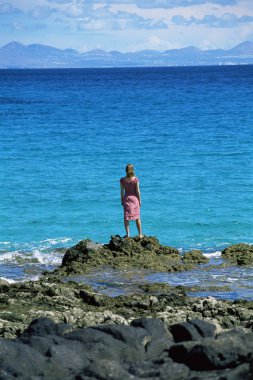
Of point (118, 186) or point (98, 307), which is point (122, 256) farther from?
point (118, 186)

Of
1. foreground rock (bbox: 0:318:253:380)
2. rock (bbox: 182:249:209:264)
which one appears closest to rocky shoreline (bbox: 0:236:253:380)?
foreground rock (bbox: 0:318:253:380)

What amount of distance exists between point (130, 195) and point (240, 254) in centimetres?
246

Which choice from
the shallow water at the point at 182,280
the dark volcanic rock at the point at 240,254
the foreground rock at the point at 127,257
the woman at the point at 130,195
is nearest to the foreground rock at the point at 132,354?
the shallow water at the point at 182,280

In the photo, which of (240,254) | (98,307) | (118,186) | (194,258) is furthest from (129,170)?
(118,186)

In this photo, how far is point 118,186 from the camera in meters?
28.0

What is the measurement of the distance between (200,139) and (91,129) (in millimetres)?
7796

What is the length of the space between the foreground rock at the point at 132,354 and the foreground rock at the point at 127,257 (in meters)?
6.41

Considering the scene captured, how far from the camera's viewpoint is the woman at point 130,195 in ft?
58.7

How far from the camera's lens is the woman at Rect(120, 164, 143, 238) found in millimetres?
17891

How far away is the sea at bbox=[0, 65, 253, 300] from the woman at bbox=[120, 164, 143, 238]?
1.51m

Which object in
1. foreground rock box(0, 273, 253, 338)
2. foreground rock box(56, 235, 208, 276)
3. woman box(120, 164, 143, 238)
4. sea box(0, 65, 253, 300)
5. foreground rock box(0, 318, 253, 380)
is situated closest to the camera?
foreground rock box(0, 318, 253, 380)

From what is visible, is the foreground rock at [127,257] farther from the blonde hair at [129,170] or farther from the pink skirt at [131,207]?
the blonde hair at [129,170]

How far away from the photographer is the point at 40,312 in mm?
12133

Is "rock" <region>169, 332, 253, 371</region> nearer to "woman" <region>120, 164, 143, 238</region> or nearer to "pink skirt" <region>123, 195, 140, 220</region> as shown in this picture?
"woman" <region>120, 164, 143, 238</region>
